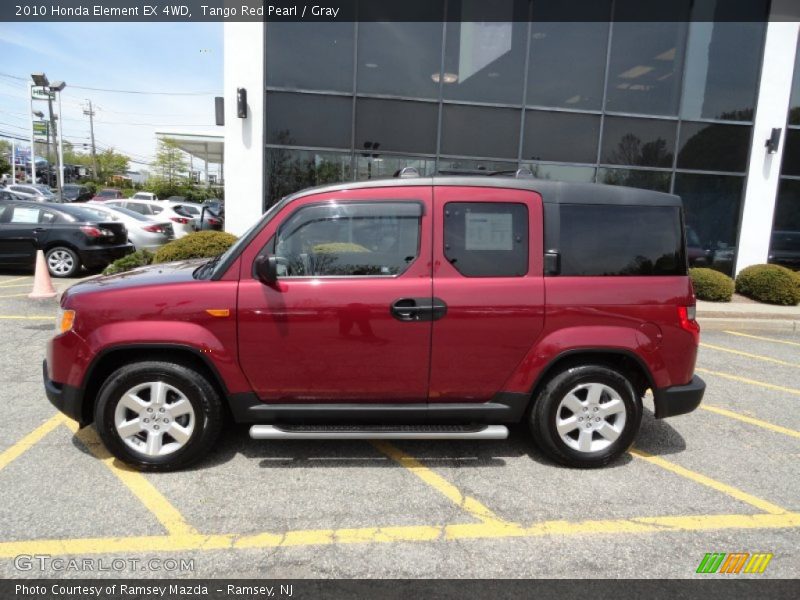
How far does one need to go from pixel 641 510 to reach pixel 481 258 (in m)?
1.78

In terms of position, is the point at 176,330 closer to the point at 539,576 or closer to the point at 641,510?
the point at 539,576

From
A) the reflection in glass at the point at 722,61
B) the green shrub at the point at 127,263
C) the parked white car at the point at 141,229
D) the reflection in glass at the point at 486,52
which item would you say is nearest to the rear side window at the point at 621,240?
the green shrub at the point at 127,263

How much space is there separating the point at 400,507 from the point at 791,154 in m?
12.8

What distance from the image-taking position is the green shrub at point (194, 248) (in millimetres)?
8781

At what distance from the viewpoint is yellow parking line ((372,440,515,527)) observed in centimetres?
299

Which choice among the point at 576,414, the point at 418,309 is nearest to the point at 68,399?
the point at 418,309

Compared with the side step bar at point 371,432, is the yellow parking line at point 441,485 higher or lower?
lower

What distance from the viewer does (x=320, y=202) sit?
11.1ft

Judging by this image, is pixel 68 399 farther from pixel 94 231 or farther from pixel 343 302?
pixel 94 231

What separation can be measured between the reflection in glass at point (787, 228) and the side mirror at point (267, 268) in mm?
12471

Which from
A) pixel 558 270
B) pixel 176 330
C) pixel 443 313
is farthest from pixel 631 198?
pixel 176 330

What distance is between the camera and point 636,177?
11359mm

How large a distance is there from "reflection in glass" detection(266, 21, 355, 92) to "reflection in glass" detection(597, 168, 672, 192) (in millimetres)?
5766

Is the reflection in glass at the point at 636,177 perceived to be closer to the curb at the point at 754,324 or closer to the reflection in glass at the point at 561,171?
the reflection in glass at the point at 561,171
